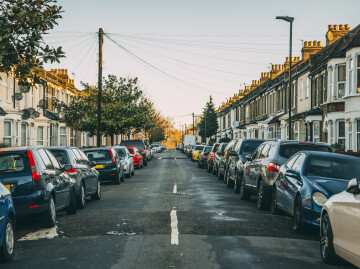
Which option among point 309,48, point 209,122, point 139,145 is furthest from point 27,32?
point 209,122

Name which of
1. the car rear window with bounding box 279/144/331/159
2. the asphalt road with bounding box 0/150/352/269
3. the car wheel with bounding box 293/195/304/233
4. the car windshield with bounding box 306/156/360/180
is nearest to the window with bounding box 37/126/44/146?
the asphalt road with bounding box 0/150/352/269

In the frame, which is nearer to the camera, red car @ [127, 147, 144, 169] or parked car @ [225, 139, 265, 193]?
parked car @ [225, 139, 265, 193]

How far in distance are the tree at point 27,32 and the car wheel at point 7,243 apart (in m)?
4.80

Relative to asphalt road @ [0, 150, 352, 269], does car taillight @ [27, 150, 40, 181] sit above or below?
above

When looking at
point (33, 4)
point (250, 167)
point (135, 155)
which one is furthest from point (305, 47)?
point (33, 4)

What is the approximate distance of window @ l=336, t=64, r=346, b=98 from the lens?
89.4 ft

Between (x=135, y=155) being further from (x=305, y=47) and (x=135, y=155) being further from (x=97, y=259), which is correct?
(x=97, y=259)

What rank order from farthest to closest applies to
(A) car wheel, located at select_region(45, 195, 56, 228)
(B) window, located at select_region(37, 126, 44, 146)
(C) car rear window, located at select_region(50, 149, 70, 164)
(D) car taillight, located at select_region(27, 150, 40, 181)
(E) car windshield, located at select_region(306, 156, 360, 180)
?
(B) window, located at select_region(37, 126, 44, 146), (C) car rear window, located at select_region(50, 149, 70, 164), (E) car windshield, located at select_region(306, 156, 360, 180), (A) car wheel, located at select_region(45, 195, 56, 228), (D) car taillight, located at select_region(27, 150, 40, 181)

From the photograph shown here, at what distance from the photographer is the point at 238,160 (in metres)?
16.4

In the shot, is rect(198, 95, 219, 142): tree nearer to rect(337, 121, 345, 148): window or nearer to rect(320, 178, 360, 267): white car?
rect(337, 121, 345, 148): window

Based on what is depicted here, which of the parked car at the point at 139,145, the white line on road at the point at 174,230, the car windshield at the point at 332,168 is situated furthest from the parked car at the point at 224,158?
the parked car at the point at 139,145

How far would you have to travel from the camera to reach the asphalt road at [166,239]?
663cm

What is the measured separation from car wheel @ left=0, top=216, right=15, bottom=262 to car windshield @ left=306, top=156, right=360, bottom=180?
5326 mm

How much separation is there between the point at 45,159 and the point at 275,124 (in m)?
35.2
